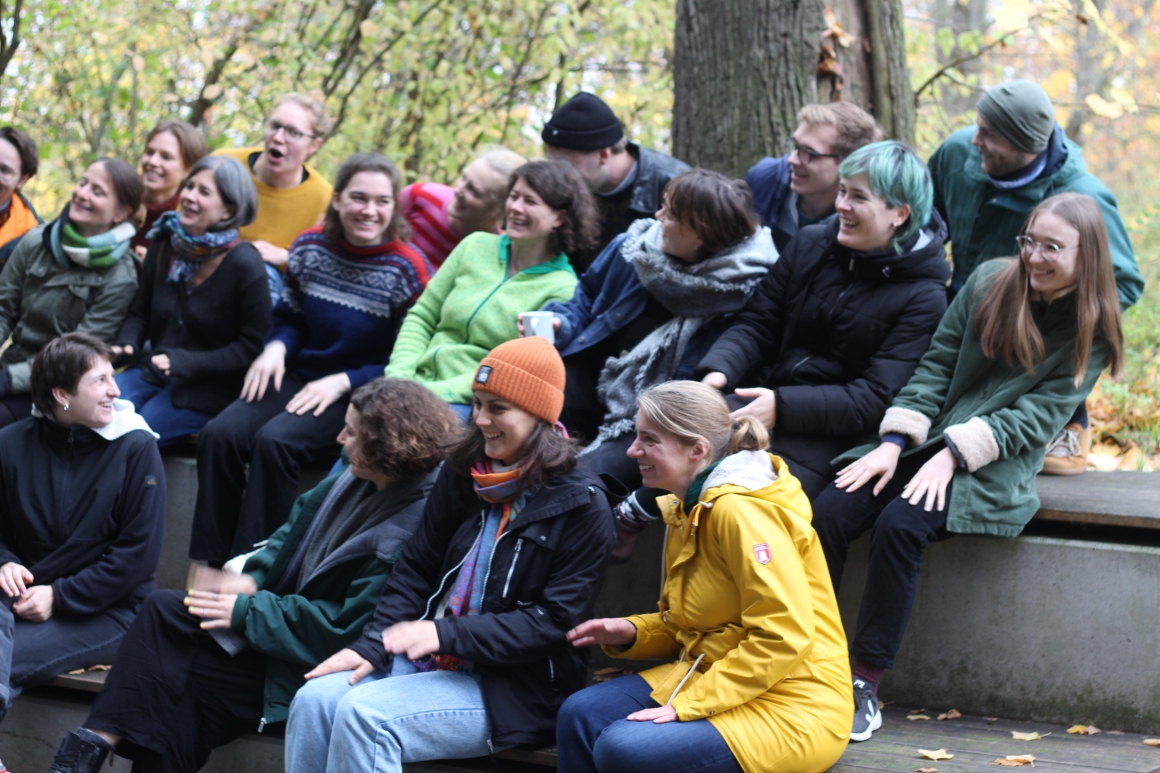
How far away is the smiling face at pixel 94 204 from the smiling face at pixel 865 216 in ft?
11.5

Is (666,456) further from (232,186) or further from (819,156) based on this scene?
(232,186)

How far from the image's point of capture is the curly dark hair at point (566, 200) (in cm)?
459

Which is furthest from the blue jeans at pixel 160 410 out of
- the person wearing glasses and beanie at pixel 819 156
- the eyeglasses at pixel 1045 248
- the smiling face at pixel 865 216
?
the eyeglasses at pixel 1045 248

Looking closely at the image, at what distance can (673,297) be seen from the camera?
423 centimetres

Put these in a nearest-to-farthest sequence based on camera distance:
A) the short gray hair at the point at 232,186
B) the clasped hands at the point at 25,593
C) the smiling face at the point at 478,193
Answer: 1. the clasped hands at the point at 25,593
2. the short gray hair at the point at 232,186
3. the smiling face at the point at 478,193

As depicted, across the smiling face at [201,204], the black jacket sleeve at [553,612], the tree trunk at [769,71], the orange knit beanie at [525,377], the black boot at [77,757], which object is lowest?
the black boot at [77,757]

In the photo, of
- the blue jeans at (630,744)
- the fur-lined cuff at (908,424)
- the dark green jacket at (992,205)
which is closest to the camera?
the blue jeans at (630,744)

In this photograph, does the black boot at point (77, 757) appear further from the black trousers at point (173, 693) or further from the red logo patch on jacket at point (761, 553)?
the red logo patch on jacket at point (761, 553)

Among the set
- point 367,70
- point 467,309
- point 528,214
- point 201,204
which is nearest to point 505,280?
point 467,309

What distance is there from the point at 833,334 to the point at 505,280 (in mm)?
1470

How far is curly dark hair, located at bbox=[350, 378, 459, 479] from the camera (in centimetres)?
351

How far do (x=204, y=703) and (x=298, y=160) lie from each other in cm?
303

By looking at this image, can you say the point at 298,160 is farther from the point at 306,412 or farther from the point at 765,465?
the point at 765,465

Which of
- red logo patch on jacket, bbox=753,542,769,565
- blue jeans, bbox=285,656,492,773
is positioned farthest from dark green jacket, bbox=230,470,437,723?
red logo patch on jacket, bbox=753,542,769,565
